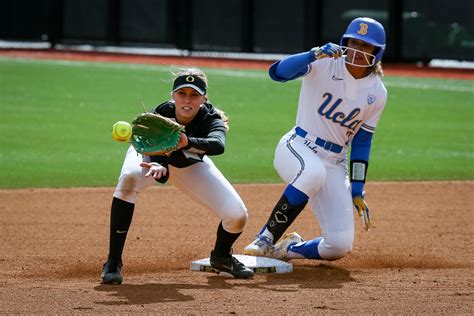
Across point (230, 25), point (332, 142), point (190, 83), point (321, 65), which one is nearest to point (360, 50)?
point (321, 65)

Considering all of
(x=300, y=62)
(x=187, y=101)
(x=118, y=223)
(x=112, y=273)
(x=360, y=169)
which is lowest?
(x=112, y=273)

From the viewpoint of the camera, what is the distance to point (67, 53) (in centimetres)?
2700

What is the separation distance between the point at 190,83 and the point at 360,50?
135cm

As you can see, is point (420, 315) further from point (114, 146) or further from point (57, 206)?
point (114, 146)

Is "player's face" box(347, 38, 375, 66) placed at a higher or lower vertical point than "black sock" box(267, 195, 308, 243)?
higher

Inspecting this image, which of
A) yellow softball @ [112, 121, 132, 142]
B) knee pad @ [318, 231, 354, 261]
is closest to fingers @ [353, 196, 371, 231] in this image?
knee pad @ [318, 231, 354, 261]

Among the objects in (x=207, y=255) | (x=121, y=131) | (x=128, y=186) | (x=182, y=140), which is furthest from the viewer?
(x=207, y=255)

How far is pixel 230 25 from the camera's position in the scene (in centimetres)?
2492

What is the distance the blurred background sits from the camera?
2245cm

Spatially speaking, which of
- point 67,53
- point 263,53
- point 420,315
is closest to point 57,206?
point 420,315

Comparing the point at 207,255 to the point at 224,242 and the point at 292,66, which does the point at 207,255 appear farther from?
the point at 292,66

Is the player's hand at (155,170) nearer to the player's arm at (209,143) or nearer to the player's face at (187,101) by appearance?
the player's arm at (209,143)

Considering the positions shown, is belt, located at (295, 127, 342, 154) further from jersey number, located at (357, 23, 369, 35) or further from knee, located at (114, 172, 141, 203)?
knee, located at (114, 172, 141, 203)

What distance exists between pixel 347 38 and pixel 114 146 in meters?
6.24
